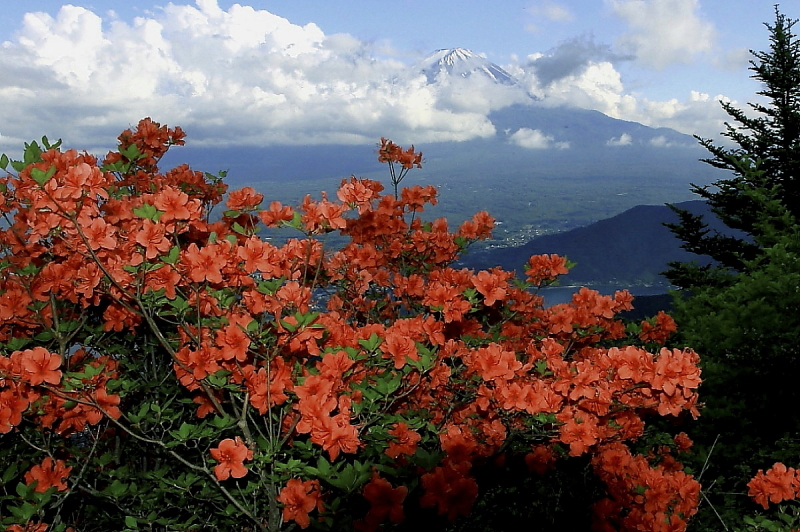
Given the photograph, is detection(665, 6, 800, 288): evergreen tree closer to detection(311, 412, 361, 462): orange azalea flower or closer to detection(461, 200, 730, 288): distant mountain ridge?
detection(311, 412, 361, 462): orange azalea flower

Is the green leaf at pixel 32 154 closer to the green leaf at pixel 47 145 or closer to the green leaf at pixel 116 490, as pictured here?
the green leaf at pixel 47 145

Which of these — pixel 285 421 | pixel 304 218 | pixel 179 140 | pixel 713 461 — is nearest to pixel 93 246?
pixel 304 218

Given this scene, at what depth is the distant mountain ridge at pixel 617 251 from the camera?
69.1 meters

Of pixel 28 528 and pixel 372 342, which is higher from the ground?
pixel 372 342

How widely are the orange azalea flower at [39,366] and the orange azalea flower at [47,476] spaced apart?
643 mm

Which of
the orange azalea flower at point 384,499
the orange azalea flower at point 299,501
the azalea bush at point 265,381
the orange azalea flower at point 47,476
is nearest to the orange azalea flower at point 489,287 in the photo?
the azalea bush at point 265,381

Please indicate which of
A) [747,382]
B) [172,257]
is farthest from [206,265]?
[747,382]

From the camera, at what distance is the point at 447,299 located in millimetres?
2871

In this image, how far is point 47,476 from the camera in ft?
9.17

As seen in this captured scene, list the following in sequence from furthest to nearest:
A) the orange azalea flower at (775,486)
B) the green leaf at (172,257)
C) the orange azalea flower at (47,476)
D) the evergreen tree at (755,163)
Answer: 1. the evergreen tree at (755,163)
2. the orange azalea flower at (775,486)
3. the orange azalea flower at (47,476)
4. the green leaf at (172,257)

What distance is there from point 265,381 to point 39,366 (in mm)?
1017

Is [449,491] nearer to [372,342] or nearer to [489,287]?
[372,342]

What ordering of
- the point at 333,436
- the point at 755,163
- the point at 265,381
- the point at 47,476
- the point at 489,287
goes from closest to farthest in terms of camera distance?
the point at 333,436 → the point at 265,381 → the point at 47,476 → the point at 489,287 → the point at 755,163

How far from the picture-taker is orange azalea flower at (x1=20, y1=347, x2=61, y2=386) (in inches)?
95.3
